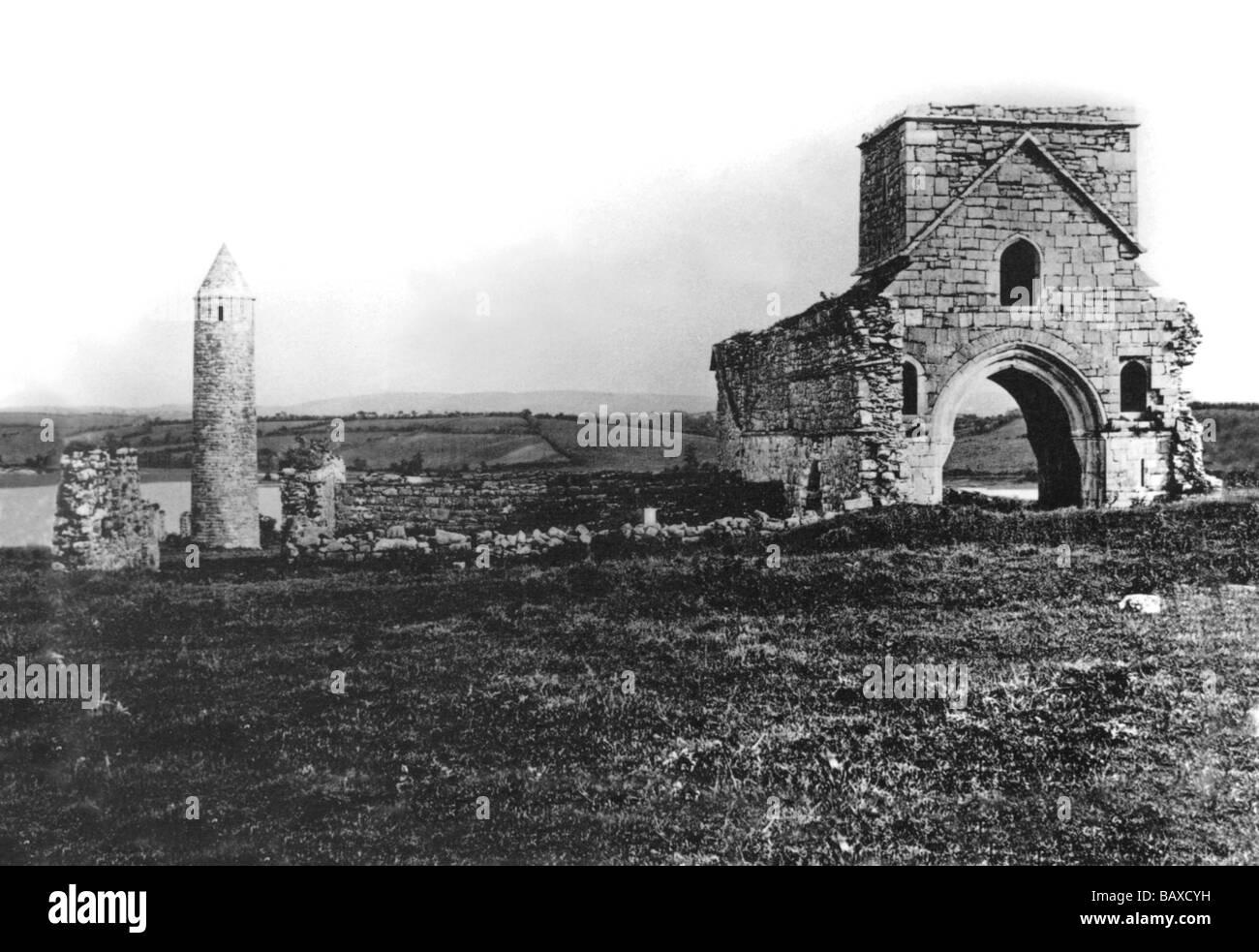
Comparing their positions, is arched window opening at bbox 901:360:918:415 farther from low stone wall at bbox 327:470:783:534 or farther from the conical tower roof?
the conical tower roof

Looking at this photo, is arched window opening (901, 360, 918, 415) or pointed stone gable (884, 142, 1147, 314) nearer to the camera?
arched window opening (901, 360, 918, 415)

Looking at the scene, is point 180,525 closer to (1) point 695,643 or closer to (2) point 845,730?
(1) point 695,643

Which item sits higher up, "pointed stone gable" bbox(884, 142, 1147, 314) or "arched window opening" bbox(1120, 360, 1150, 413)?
"pointed stone gable" bbox(884, 142, 1147, 314)

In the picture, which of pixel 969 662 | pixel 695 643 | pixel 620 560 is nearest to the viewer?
pixel 969 662

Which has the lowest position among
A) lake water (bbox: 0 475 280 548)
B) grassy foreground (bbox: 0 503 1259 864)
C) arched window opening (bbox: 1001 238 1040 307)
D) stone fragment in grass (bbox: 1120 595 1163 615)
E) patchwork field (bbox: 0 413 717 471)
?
grassy foreground (bbox: 0 503 1259 864)

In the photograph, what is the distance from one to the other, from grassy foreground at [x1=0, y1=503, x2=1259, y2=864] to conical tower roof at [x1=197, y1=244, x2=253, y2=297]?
39.1 ft

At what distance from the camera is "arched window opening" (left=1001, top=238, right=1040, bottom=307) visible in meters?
18.6

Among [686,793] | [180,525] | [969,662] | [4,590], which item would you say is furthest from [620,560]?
[180,525]

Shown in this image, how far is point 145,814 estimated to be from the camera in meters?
6.61

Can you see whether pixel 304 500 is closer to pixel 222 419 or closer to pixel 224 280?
pixel 222 419

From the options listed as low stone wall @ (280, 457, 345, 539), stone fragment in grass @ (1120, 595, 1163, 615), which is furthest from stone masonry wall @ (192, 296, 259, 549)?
stone fragment in grass @ (1120, 595, 1163, 615)

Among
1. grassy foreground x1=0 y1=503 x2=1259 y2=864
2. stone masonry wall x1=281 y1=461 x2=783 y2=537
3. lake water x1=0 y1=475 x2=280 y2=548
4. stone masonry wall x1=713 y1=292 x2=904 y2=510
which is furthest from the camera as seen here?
stone masonry wall x1=281 y1=461 x2=783 y2=537
